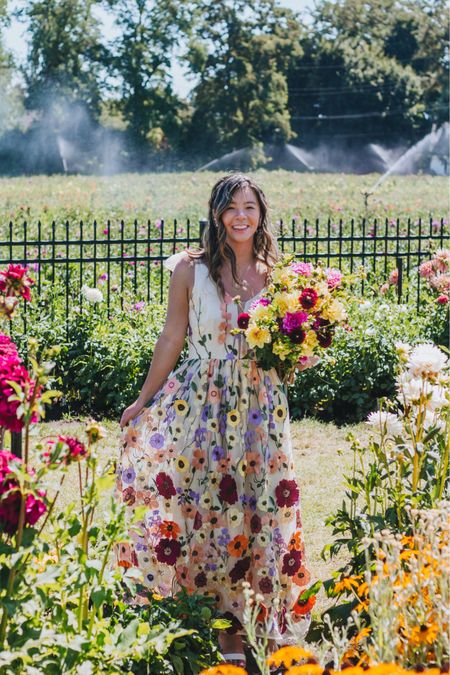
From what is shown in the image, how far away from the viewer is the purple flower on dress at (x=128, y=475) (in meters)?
3.29

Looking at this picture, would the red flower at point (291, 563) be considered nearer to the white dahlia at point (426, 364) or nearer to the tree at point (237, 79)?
the white dahlia at point (426, 364)

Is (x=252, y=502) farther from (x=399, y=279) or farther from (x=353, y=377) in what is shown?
(x=399, y=279)

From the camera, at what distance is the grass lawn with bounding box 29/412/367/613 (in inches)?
177

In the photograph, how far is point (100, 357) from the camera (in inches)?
271

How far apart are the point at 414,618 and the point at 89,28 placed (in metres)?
59.7

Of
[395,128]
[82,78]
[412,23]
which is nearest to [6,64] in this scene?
[82,78]

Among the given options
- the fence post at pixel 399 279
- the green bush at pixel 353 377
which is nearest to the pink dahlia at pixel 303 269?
the green bush at pixel 353 377

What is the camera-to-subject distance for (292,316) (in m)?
2.93

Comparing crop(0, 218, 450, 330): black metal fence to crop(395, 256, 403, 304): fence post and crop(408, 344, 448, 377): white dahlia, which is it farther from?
crop(408, 344, 448, 377): white dahlia

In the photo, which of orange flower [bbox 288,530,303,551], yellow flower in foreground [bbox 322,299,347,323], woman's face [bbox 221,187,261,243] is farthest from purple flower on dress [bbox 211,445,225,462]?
woman's face [bbox 221,187,261,243]

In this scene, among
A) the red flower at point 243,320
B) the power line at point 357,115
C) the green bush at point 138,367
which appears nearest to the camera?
the red flower at point 243,320

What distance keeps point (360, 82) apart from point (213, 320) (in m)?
67.6

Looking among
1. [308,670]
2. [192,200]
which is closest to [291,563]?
[308,670]

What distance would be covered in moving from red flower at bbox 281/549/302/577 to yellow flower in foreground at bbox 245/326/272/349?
79cm
